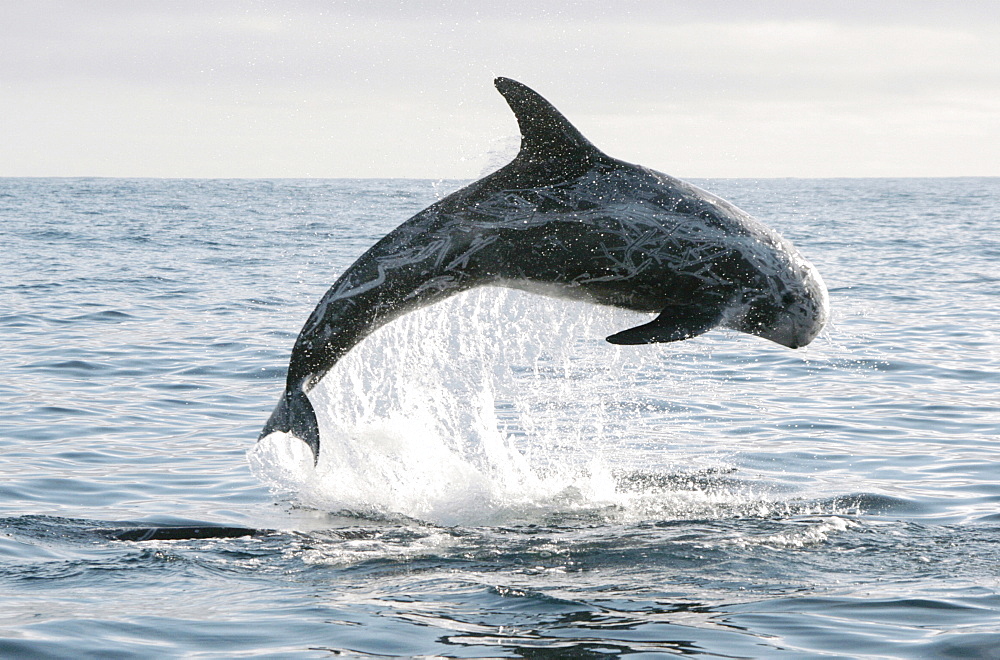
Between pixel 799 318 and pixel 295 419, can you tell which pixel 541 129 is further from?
pixel 295 419

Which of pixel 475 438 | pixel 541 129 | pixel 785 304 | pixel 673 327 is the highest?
pixel 541 129

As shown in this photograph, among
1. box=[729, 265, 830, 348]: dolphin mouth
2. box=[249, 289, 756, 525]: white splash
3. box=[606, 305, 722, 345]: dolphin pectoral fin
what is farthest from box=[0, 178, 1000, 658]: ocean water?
box=[729, 265, 830, 348]: dolphin mouth

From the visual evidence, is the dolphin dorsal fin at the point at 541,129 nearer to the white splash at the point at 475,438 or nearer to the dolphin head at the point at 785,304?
the white splash at the point at 475,438

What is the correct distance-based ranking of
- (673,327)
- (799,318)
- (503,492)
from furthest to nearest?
(503,492) → (799,318) → (673,327)

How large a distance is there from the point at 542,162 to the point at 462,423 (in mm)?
6088

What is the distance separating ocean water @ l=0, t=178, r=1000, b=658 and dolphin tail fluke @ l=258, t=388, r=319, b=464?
2.79 ft

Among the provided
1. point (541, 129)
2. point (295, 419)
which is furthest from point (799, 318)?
point (295, 419)

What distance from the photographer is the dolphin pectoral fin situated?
950 centimetres

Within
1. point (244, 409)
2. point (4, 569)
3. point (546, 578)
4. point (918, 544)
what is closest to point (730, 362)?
→ point (244, 409)

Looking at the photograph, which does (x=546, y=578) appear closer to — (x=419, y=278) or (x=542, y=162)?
(x=419, y=278)

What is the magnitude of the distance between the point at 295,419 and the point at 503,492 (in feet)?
7.99

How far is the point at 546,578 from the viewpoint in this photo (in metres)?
8.98

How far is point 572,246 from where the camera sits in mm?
10055

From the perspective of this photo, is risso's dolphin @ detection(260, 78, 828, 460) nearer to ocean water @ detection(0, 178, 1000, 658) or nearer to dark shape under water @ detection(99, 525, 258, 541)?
ocean water @ detection(0, 178, 1000, 658)
